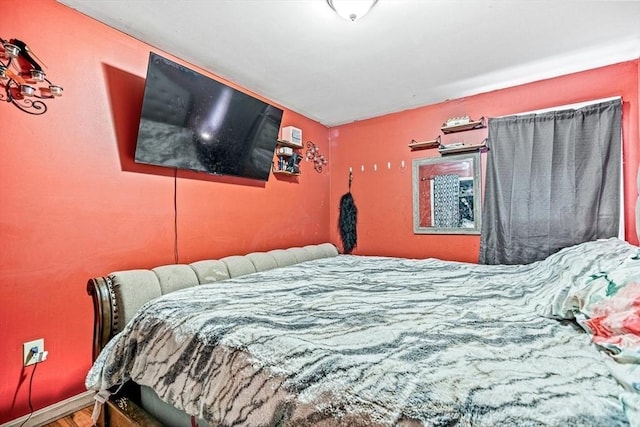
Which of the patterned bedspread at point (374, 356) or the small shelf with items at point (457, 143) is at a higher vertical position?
the small shelf with items at point (457, 143)

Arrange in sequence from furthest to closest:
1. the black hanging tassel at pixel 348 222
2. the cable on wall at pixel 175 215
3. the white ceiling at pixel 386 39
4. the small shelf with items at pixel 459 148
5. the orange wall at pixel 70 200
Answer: the black hanging tassel at pixel 348 222 → the small shelf with items at pixel 459 148 → the cable on wall at pixel 175 215 → the white ceiling at pixel 386 39 → the orange wall at pixel 70 200

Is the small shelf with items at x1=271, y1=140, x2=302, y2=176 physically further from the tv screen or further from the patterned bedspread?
the patterned bedspread

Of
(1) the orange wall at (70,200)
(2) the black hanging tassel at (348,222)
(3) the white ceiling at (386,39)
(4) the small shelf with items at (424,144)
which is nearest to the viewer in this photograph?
(1) the orange wall at (70,200)

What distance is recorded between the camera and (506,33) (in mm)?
1950

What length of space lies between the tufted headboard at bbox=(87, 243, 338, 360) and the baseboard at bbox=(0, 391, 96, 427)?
2.11ft

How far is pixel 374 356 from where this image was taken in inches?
31.7

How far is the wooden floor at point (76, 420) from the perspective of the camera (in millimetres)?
1578

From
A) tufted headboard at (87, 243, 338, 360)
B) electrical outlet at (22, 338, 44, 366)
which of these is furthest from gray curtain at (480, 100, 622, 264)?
electrical outlet at (22, 338, 44, 366)

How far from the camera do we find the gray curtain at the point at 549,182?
2242mm

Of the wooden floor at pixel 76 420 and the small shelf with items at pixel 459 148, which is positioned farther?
the small shelf with items at pixel 459 148

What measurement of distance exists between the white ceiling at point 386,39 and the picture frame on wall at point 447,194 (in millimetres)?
718

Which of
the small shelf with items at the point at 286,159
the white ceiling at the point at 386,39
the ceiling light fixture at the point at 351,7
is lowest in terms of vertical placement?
the small shelf with items at the point at 286,159

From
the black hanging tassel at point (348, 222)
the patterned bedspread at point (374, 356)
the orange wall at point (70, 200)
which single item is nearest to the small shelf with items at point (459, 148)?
the black hanging tassel at point (348, 222)

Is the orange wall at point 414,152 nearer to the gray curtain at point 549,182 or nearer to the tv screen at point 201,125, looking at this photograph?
the gray curtain at point 549,182
